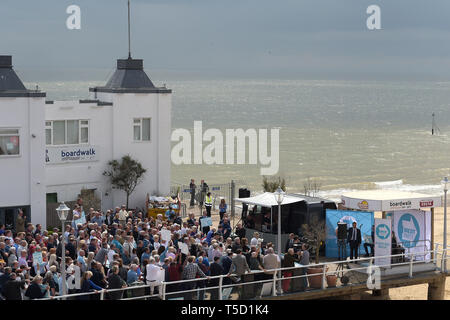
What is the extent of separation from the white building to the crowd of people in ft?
16.5

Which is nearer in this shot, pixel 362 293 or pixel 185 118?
pixel 362 293

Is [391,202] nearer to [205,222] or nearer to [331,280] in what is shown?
[331,280]

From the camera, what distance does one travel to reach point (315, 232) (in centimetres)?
2211

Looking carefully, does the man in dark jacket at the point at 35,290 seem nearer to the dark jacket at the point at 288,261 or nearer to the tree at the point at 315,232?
the dark jacket at the point at 288,261

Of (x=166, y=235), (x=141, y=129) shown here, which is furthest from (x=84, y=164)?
(x=166, y=235)

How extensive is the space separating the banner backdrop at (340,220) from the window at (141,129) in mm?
10853

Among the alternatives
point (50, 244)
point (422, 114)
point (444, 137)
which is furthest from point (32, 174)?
point (422, 114)

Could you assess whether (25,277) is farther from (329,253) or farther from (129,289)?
(329,253)

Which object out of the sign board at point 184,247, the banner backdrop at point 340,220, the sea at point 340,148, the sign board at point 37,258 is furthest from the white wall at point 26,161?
the sea at point 340,148

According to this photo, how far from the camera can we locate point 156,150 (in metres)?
30.9

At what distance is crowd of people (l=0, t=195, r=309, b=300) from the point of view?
15.3 metres

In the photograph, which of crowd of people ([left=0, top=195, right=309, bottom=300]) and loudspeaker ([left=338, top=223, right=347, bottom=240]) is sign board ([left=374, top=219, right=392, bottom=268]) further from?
crowd of people ([left=0, top=195, right=309, bottom=300])

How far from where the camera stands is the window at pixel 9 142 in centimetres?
2522

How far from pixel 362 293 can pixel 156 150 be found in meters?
13.0
